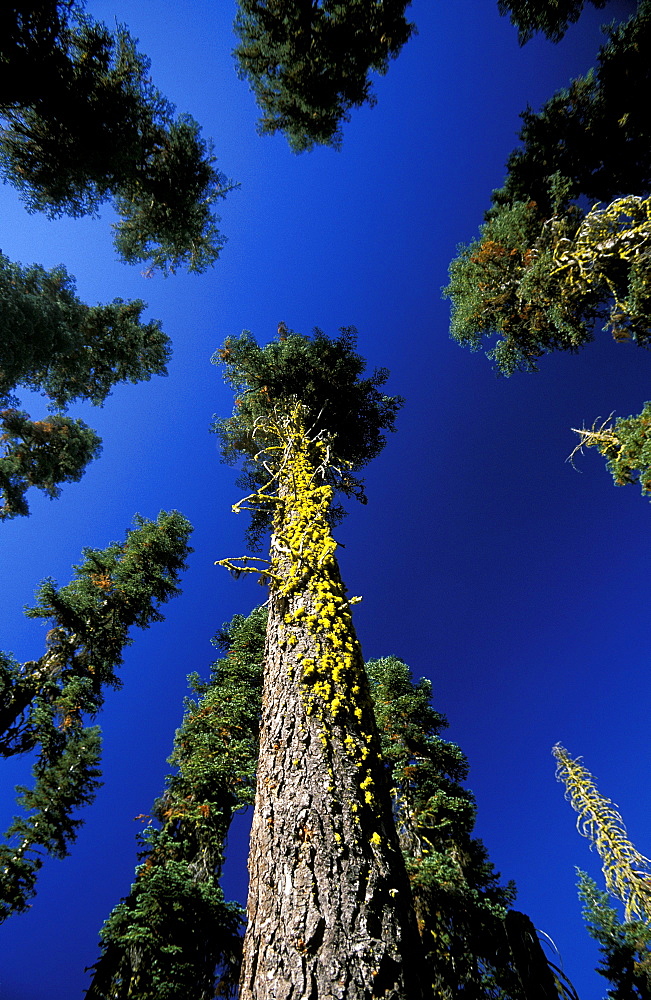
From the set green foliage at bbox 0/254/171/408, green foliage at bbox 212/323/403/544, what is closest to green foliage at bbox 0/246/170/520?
green foliage at bbox 0/254/171/408

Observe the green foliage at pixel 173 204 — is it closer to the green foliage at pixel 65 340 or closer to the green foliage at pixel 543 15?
the green foliage at pixel 65 340

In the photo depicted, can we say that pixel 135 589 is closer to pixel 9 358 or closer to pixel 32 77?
pixel 9 358

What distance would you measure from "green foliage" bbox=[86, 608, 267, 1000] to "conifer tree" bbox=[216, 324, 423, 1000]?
3590 mm

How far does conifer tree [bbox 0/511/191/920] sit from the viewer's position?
771 cm

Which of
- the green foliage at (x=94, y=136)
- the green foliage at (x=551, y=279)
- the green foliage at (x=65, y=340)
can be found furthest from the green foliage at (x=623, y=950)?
the green foliage at (x=94, y=136)

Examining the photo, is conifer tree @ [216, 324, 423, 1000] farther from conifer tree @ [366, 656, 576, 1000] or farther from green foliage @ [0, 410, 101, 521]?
green foliage @ [0, 410, 101, 521]

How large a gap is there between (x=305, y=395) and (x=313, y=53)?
24.7ft

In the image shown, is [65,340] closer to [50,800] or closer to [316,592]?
[316,592]

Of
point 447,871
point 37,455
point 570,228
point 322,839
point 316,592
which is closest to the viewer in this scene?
point 322,839

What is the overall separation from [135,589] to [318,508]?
795 cm

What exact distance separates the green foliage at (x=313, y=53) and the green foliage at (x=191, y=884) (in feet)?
43.9

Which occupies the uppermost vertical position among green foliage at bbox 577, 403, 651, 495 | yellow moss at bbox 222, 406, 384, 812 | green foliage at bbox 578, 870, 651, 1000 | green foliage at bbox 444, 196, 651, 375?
green foliage at bbox 444, 196, 651, 375

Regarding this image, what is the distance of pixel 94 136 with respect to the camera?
711 centimetres

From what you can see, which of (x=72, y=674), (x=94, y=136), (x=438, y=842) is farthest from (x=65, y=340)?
(x=438, y=842)
